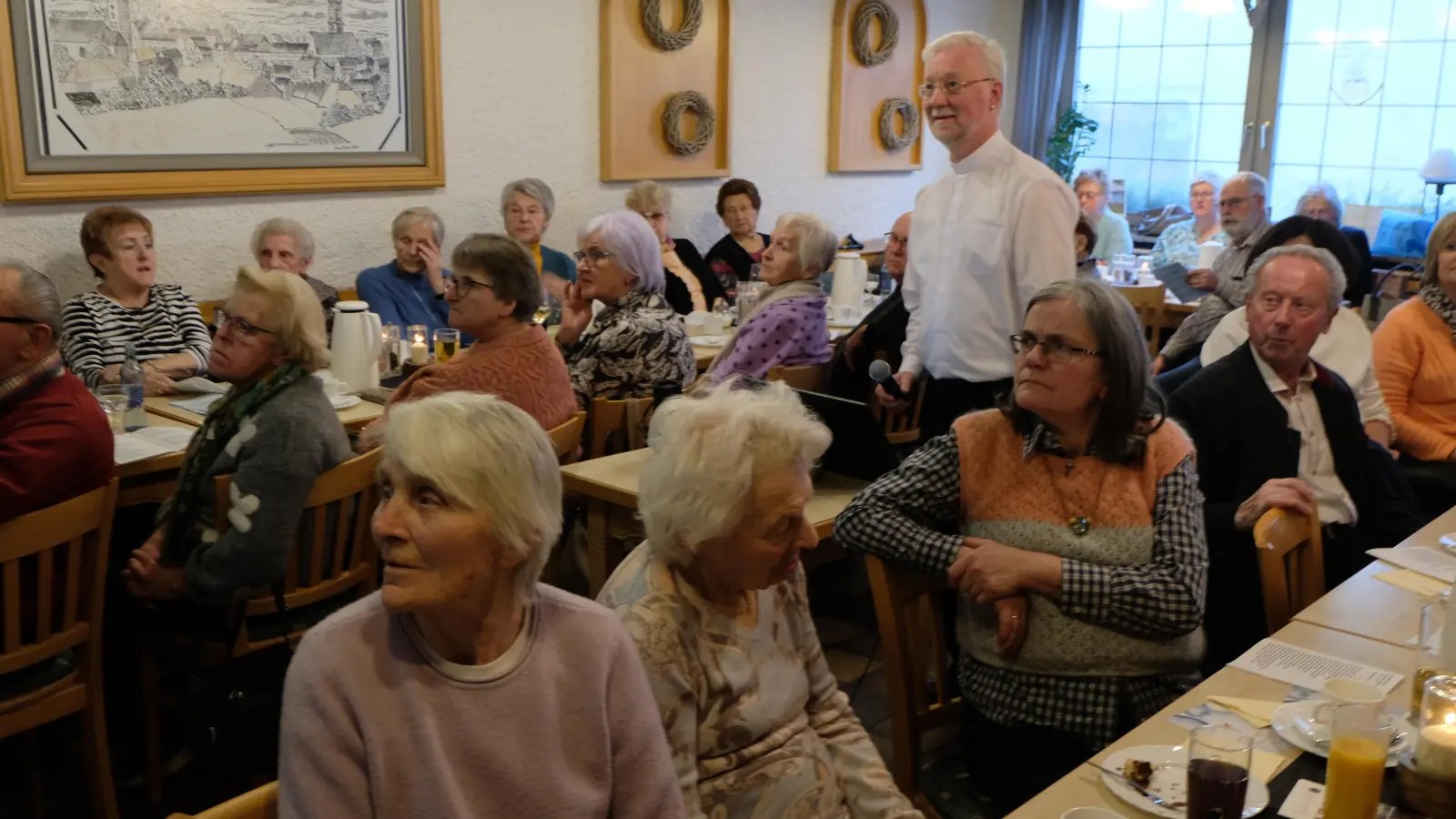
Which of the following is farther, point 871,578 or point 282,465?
point 282,465

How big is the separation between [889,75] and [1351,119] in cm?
281

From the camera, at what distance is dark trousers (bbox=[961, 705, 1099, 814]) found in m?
1.90

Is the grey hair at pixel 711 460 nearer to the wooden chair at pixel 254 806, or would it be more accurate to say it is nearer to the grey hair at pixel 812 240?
the wooden chair at pixel 254 806

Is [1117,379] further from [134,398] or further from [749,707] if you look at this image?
[134,398]

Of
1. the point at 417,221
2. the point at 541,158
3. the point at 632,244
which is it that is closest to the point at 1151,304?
the point at 541,158

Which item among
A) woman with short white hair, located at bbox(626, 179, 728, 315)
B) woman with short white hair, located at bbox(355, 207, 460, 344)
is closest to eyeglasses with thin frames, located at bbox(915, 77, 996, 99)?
woman with short white hair, located at bbox(355, 207, 460, 344)

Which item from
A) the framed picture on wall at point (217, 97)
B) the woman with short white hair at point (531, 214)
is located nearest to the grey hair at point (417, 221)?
the framed picture on wall at point (217, 97)

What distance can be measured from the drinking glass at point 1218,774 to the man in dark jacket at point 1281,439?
1353 millimetres

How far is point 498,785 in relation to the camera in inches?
51.6

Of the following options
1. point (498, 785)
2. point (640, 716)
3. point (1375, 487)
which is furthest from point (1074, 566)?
point (1375, 487)

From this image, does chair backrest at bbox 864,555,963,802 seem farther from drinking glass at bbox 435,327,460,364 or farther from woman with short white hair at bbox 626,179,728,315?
woman with short white hair at bbox 626,179,728,315

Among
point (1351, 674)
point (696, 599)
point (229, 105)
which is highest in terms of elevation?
point (229, 105)

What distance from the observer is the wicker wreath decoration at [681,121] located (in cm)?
614

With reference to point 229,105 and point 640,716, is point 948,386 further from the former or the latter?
point 229,105
